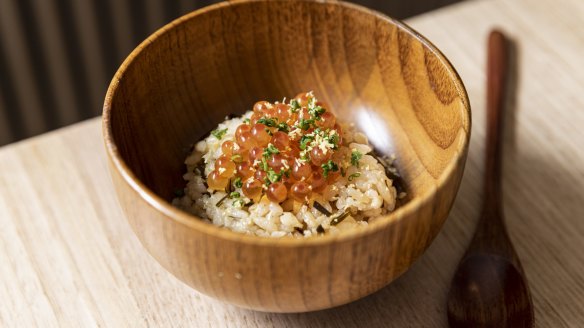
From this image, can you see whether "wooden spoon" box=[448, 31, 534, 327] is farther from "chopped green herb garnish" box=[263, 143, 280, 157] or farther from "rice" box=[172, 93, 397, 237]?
"chopped green herb garnish" box=[263, 143, 280, 157]

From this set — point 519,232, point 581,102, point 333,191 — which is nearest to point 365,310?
point 333,191

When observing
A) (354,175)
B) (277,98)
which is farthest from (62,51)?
(354,175)

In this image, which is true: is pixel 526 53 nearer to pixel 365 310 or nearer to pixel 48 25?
pixel 365 310

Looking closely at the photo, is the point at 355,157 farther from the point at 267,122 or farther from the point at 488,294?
the point at 488,294

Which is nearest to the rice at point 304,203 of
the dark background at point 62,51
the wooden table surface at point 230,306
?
→ the wooden table surface at point 230,306

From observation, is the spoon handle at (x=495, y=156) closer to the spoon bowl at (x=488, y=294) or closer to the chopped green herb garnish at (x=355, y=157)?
the spoon bowl at (x=488, y=294)

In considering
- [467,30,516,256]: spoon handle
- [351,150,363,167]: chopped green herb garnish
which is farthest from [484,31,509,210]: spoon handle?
[351,150,363,167]: chopped green herb garnish
